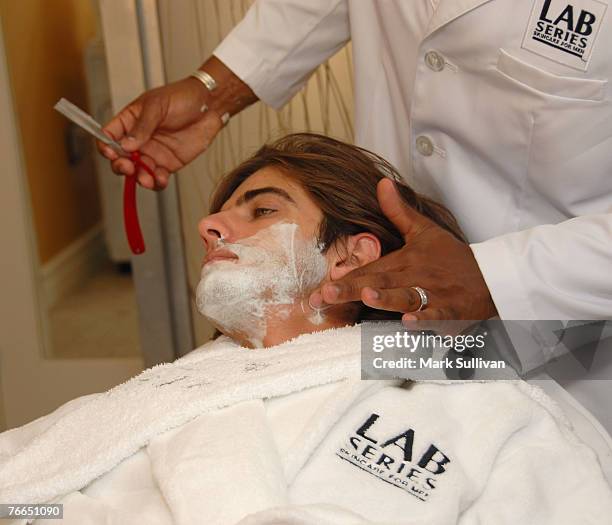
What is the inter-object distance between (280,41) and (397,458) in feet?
3.01

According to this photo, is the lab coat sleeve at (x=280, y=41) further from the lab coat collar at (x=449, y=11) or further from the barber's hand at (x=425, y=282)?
the barber's hand at (x=425, y=282)

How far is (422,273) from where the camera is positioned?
112 centimetres

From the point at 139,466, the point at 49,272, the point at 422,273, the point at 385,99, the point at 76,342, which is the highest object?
the point at 385,99

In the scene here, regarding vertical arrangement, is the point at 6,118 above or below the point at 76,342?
above

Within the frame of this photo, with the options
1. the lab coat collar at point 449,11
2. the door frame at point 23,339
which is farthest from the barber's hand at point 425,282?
the door frame at point 23,339

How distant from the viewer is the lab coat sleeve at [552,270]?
3.75 feet

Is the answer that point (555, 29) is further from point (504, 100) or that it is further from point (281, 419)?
point (281, 419)

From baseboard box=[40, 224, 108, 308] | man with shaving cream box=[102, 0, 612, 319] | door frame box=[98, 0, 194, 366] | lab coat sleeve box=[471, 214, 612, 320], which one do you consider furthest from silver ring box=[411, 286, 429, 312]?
baseboard box=[40, 224, 108, 308]

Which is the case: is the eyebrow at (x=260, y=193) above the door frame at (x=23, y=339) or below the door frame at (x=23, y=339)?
above

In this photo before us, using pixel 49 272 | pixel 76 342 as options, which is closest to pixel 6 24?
pixel 49 272

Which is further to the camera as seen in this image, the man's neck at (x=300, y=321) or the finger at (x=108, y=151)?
the finger at (x=108, y=151)

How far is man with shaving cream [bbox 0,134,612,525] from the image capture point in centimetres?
105

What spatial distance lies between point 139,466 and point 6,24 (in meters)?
1.62

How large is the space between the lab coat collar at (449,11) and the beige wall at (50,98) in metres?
1.28
